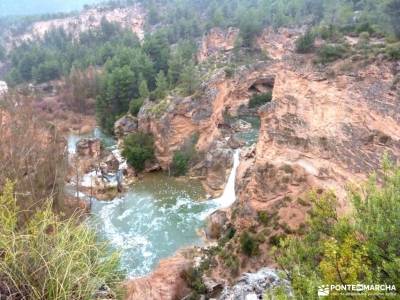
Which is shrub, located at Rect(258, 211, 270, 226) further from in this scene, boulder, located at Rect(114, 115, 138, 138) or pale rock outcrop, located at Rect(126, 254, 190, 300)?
boulder, located at Rect(114, 115, 138, 138)

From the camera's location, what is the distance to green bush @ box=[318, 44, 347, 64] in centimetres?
2311

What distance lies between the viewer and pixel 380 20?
109 ft

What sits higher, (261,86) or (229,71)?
(229,71)

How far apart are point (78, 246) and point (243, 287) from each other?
8.83 m

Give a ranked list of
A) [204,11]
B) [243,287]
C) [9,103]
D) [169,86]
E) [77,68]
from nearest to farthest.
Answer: [243,287]
[9,103]
[169,86]
[77,68]
[204,11]

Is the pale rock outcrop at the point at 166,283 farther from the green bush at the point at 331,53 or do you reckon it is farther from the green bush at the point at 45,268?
the green bush at the point at 331,53

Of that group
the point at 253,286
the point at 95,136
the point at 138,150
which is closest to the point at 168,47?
the point at 95,136

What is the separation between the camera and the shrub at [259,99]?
45.9 metres

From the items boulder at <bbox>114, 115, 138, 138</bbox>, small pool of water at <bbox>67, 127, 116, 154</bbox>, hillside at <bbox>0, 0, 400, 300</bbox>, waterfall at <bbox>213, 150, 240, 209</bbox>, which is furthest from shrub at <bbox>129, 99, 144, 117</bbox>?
waterfall at <bbox>213, 150, 240, 209</bbox>

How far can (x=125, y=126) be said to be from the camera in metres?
42.4

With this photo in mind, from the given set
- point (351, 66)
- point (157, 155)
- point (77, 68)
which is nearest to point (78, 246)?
point (351, 66)

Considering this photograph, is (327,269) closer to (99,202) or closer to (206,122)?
(99,202)

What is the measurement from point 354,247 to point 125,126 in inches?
1447

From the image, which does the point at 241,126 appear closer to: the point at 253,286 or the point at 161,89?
the point at 161,89
